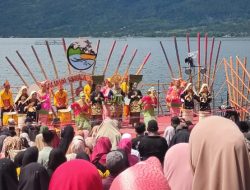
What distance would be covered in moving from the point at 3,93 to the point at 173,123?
25.2 feet

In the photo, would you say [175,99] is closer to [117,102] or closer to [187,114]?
[187,114]

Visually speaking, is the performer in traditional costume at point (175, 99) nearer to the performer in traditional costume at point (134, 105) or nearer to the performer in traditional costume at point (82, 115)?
the performer in traditional costume at point (134, 105)

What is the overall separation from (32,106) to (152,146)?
8554 millimetres

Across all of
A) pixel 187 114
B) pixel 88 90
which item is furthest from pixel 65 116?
pixel 187 114

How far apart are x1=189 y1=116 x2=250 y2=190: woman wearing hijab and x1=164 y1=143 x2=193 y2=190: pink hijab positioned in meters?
1.62

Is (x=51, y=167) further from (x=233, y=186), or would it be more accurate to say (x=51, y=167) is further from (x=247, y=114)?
(x=247, y=114)

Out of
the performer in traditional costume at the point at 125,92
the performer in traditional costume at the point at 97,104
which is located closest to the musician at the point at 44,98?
the performer in traditional costume at the point at 97,104

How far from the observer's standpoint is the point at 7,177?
675 centimetres

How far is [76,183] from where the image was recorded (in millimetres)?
4809

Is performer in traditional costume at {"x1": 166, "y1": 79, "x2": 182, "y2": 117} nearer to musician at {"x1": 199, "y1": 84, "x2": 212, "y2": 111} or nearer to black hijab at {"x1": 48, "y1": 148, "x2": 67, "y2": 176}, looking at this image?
musician at {"x1": 199, "y1": 84, "x2": 212, "y2": 111}

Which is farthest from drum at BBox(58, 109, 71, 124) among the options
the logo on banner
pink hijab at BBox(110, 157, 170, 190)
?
pink hijab at BBox(110, 157, 170, 190)

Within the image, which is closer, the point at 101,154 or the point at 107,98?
the point at 101,154

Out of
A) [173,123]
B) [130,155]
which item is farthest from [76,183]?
[173,123]

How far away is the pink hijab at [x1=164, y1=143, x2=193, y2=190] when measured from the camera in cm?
539
